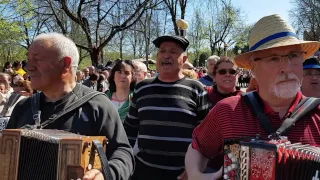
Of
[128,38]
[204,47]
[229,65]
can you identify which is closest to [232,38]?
[204,47]

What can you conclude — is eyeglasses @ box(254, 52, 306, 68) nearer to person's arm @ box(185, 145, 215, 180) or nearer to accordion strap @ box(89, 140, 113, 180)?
person's arm @ box(185, 145, 215, 180)

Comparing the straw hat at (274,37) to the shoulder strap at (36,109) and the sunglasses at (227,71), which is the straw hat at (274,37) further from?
the sunglasses at (227,71)

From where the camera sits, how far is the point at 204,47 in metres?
44.1

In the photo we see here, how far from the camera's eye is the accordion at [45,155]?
81.0 inches

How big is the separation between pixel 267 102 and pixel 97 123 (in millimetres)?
1141

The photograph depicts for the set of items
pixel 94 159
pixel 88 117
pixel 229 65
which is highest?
pixel 229 65

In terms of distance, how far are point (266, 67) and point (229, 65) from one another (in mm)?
2108

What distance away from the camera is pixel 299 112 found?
7.05 ft

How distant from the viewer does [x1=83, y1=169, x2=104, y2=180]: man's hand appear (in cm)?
202

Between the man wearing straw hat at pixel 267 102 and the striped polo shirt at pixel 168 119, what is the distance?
87 centimetres

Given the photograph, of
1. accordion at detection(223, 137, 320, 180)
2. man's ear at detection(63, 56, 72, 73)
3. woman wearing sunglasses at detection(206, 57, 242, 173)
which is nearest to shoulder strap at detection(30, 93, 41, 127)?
man's ear at detection(63, 56, 72, 73)

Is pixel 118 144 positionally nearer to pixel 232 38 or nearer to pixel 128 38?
pixel 128 38

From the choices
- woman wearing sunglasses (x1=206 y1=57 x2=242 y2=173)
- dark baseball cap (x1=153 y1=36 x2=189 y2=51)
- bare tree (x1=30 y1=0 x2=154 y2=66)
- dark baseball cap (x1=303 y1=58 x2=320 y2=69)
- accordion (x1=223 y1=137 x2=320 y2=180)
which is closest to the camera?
accordion (x1=223 y1=137 x2=320 y2=180)

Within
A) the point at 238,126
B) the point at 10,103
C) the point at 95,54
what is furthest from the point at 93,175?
the point at 95,54
